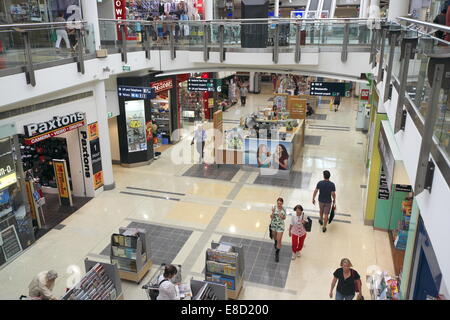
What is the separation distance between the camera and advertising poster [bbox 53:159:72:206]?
34.8 feet

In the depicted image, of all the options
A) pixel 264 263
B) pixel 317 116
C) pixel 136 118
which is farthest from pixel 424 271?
pixel 317 116

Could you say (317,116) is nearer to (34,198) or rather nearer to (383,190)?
(383,190)

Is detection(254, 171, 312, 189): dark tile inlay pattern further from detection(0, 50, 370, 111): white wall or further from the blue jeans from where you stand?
the blue jeans

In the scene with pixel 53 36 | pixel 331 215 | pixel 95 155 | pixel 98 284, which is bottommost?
pixel 331 215

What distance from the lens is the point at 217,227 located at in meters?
9.60

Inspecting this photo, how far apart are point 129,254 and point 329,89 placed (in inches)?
319

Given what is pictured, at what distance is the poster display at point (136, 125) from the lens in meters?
13.5

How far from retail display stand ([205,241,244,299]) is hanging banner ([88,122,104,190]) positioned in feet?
19.3

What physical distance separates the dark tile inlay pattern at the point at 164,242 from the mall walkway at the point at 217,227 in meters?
0.02

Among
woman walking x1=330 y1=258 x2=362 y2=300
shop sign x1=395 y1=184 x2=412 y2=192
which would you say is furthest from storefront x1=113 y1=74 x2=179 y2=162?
woman walking x1=330 y1=258 x2=362 y2=300

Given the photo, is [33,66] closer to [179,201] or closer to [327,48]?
[179,201]

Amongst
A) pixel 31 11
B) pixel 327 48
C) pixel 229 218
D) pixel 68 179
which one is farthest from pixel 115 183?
pixel 327 48

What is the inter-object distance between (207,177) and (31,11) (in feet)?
27.1

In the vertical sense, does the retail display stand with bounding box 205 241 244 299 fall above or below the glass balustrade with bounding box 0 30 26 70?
below
